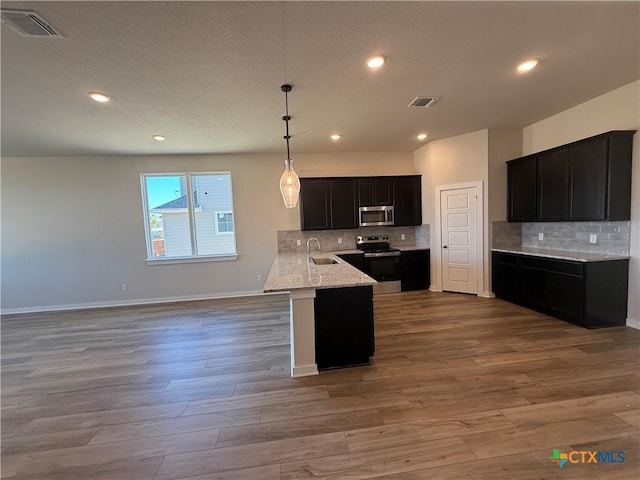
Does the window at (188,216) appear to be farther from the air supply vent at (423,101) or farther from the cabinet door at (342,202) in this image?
the air supply vent at (423,101)

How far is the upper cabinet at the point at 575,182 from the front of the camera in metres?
3.20

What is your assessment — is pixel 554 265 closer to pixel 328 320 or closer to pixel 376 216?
pixel 376 216

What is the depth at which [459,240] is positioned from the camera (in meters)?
4.98

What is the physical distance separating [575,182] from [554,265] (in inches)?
45.9

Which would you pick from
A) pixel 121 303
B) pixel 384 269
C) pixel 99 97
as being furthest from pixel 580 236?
pixel 121 303

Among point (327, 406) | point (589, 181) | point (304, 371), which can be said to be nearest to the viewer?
Result: point (327, 406)

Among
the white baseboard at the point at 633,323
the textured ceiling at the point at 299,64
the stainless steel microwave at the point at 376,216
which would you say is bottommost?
the white baseboard at the point at 633,323

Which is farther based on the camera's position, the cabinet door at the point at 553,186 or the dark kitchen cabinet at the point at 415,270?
the dark kitchen cabinet at the point at 415,270

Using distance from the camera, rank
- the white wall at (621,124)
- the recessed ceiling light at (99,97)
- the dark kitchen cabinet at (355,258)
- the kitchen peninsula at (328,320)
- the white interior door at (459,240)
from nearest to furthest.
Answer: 1. the kitchen peninsula at (328,320)
2. the recessed ceiling light at (99,97)
3. the white wall at (621,124)
4. the white interior door at (459,240)
5. the dark kitchen cabinet at (355,258)

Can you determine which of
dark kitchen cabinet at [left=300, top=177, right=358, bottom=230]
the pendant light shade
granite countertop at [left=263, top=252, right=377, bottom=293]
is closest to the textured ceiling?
the pendant light shade

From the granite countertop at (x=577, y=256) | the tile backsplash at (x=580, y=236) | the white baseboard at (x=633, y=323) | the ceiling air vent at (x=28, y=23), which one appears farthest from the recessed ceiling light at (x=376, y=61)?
the white baseboard at (x=633, y=323)

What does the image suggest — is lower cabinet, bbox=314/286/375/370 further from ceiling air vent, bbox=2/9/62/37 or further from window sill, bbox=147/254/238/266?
window sill, bbox=147/254/238/266

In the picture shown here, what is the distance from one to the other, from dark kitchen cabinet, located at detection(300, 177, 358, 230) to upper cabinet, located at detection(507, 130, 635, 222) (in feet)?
9.31

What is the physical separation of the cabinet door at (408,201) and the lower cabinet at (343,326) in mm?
3342
